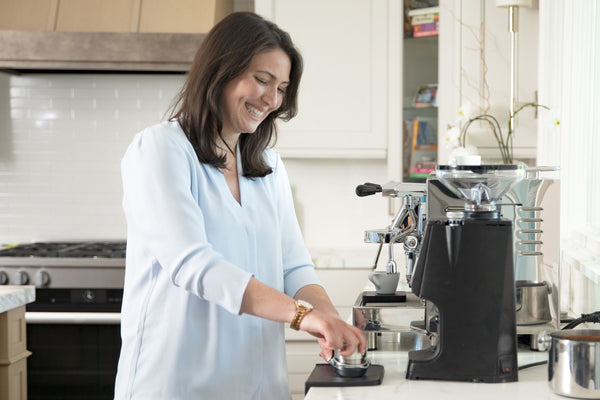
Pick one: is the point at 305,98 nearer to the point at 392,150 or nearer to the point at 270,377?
the point at 392,150

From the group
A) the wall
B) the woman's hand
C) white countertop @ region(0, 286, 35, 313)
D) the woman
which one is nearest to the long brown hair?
the woman

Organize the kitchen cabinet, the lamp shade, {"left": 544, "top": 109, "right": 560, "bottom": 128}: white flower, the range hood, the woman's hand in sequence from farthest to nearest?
1. the kitchen cabinet
2. the range hood
3. the lamp shade
4. {"left": 544, "top": 109, "right": 560, "bottom": 128}: white flower
5. the woman's hand

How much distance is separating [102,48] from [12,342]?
1487 millimetres

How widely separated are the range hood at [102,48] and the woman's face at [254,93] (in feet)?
5.86

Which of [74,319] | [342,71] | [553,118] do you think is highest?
[342,71]

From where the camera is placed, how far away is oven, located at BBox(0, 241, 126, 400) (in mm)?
2959

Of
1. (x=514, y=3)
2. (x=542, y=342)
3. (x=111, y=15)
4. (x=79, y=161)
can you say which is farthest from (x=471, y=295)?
(x=79, y=161)

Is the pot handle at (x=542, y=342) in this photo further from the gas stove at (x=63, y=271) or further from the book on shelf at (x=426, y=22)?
the book on shelf at (x=426, y=22)

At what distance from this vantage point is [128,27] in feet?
10.8

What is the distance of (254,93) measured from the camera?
1.37 meters

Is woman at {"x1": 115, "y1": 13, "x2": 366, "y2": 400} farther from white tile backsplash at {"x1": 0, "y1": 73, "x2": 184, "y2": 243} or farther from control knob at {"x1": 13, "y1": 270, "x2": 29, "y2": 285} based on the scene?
white tile backsplash at {"x1": 0, "y1": 73, "x2": 184, "y2": 243}

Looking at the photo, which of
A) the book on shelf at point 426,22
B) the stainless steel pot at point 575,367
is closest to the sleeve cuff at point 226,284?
the stainless steel pot at point 575,367

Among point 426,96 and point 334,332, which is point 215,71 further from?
point 426,96

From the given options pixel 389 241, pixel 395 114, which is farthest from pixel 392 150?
pixel 389 241
